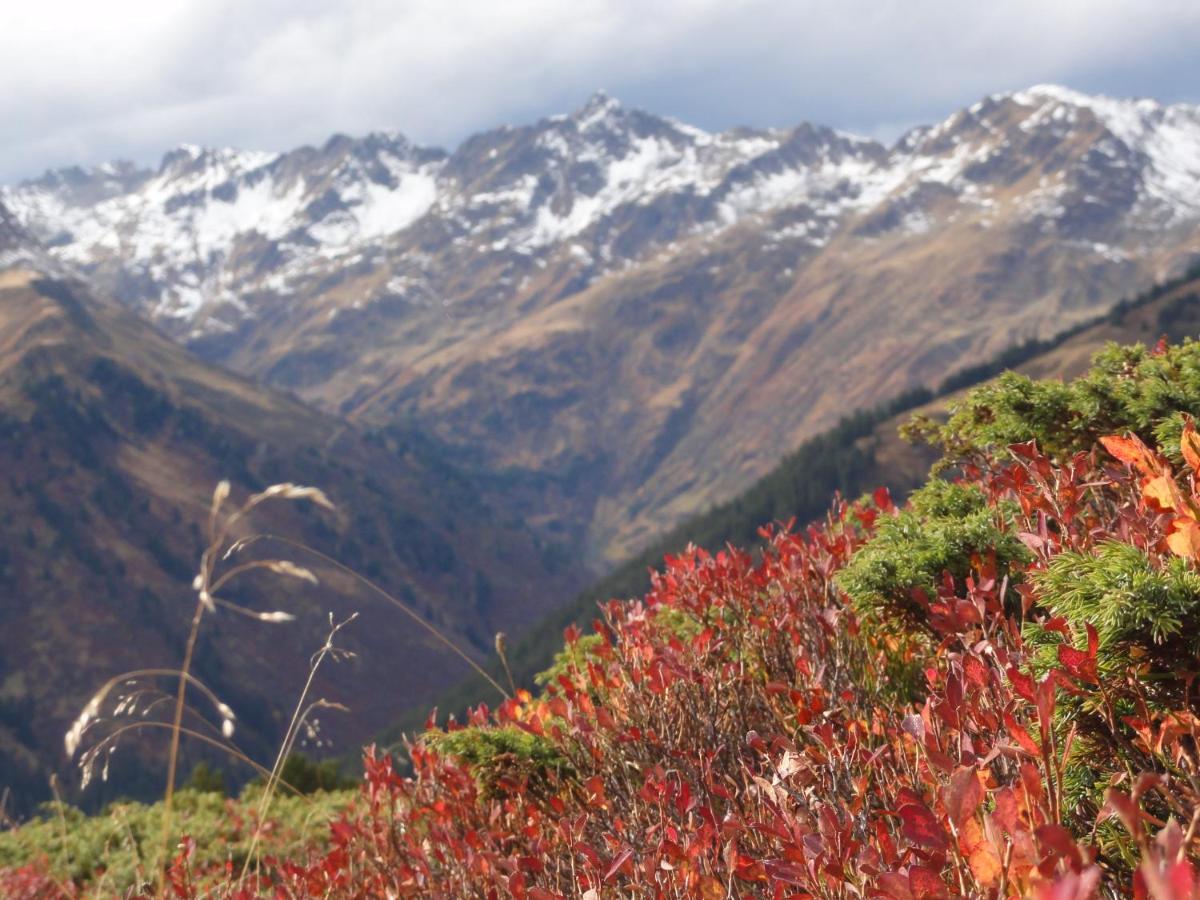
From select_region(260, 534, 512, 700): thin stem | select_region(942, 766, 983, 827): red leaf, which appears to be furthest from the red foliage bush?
select_region(260, 534, 512, 700): thin stem

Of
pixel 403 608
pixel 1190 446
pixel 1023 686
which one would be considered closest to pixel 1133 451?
pixel 1190 446

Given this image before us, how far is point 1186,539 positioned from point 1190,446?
361 mm

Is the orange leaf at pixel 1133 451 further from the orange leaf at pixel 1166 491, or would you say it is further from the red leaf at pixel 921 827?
the red leaf at pixel 921 827

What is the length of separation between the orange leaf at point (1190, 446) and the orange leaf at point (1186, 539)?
0.64 ft

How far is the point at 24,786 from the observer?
7766 inches

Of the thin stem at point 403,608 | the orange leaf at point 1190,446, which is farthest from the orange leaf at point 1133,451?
the thin stem at point 403,608

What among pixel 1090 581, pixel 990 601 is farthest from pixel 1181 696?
pixel 990 601

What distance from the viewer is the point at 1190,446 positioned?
3355mm

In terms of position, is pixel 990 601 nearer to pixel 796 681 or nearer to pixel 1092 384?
pixel 796 681

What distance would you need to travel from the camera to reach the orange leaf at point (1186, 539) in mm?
3178

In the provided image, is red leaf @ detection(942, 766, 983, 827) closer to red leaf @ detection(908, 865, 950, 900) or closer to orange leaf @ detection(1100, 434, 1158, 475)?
red leaf @ detection(908, 865, 950, 900)

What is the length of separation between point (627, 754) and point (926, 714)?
90.1 inches

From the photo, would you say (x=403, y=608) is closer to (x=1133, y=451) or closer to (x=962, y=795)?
(x=1133, y=451)

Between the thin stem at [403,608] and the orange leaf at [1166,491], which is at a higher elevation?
the orange leaf at [1166,491]
